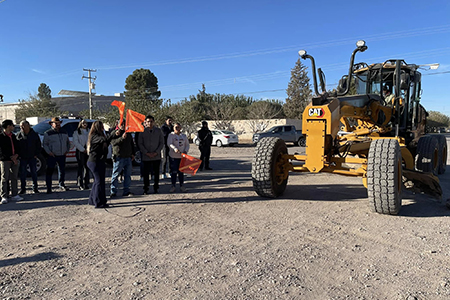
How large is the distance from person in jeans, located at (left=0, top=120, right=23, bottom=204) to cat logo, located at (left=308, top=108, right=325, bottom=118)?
5897 mm

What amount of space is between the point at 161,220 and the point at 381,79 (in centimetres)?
615

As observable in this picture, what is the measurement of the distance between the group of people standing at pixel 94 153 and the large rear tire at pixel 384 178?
3.99 meters

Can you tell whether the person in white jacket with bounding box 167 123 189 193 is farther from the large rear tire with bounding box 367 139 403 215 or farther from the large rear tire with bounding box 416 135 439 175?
the large rear tire with bounding box 416 135 439 175

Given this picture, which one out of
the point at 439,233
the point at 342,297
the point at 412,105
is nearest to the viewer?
the point at 342,297

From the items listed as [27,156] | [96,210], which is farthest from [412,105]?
[27,156]

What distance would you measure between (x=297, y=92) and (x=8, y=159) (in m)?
51.5

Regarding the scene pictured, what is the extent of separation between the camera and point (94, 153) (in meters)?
6.24

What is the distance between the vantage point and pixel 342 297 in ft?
9.78

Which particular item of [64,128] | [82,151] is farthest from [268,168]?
[64,128]

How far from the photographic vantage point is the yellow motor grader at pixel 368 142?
5410mm

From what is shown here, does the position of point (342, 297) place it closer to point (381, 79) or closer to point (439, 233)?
point (439, 233)

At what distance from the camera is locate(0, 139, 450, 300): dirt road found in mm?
3135

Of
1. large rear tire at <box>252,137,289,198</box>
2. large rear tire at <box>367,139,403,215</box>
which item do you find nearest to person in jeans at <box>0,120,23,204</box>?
large rear tire at <box>252,137,289,198</box>

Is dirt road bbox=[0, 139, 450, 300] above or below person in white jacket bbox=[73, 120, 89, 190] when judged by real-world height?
below
